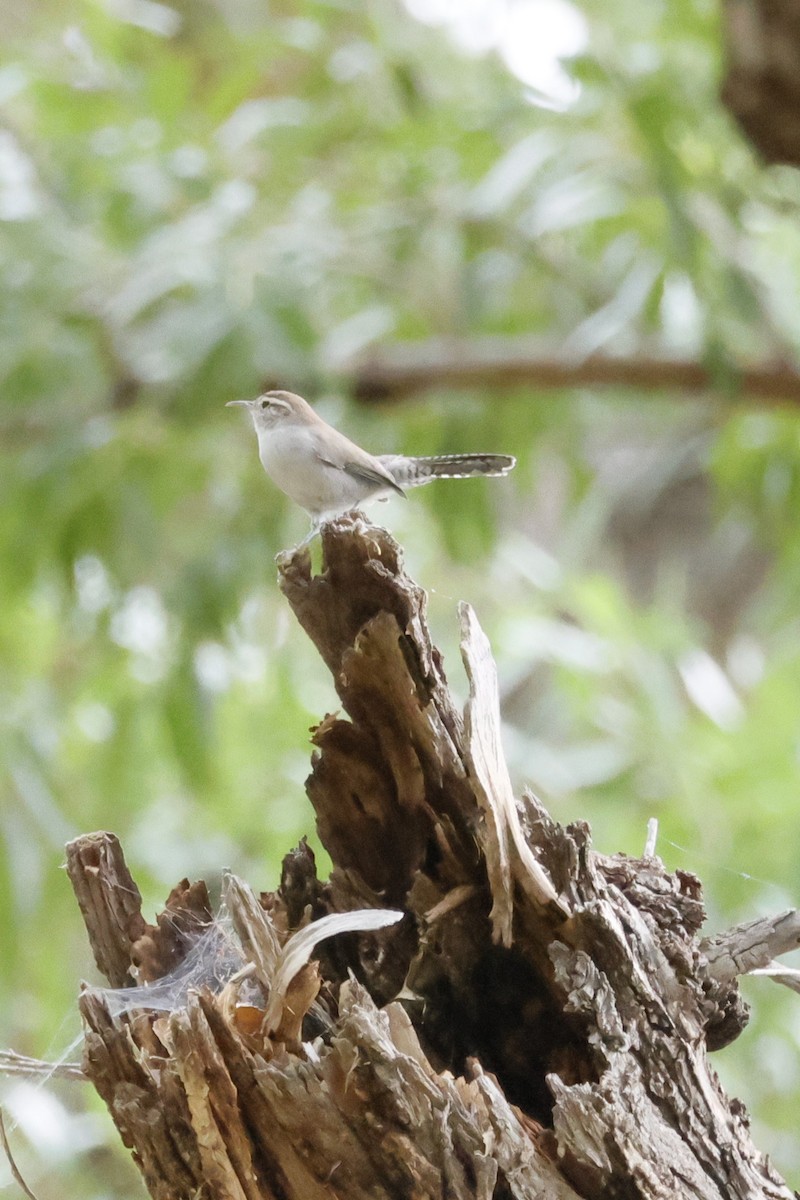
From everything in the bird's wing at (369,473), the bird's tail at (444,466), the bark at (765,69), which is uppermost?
the bark at (765,69)

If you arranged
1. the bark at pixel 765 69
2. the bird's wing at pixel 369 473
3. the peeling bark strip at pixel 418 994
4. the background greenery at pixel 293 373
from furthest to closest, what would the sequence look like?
1. the background greenery at pixel 293 373
2. the bark at pixel 765 69
3. the bird's wing at pixel 369 473
4. the peeling bark strip at pixel 418 994

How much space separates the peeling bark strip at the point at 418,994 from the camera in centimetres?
118

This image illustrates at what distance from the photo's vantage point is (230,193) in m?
3.18

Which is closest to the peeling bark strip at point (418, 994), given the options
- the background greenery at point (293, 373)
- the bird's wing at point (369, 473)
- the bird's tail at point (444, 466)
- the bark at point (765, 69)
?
the bird's wing at point (369, 473)

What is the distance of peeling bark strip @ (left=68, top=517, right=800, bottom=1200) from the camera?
1.18 metres

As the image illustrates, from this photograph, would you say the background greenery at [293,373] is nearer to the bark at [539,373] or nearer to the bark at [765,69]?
the bark at [539,373]

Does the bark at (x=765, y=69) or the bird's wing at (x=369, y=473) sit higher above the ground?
the bark at (x=765, y=69)

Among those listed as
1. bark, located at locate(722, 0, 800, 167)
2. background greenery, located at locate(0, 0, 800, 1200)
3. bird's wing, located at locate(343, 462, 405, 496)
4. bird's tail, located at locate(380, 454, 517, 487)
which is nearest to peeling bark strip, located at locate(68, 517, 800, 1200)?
bird's wing, located at locate(343, 462, 405, 496)

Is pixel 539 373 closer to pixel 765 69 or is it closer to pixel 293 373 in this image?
pixel 293 373

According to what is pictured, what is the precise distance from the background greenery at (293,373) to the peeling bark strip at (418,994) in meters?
1.30

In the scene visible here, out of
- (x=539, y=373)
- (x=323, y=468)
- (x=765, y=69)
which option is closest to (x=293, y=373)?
(x=539, y=373)

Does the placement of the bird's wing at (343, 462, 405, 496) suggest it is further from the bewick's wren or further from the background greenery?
the background greenery

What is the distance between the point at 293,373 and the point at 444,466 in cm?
89

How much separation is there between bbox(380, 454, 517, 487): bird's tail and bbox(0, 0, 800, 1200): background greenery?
553mm
